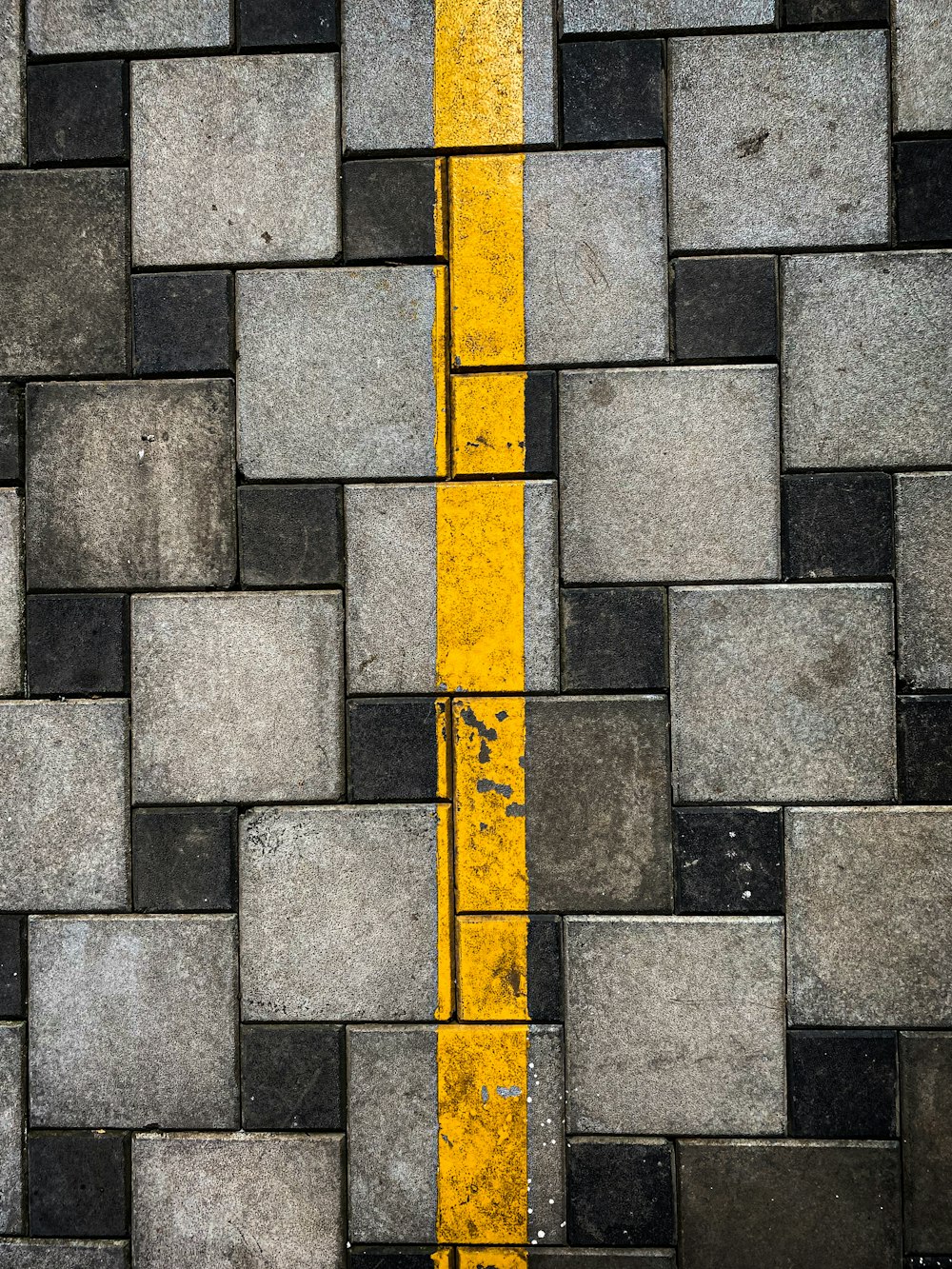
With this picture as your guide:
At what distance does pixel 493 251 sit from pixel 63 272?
1.21m

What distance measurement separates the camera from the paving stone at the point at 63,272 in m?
2.38

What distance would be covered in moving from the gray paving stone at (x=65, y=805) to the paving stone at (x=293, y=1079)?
0.56 metres

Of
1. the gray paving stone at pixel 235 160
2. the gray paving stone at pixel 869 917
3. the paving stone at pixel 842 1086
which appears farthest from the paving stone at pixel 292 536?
the paving stone at pixel 842 1086

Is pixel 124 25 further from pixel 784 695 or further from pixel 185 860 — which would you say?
pixel 784 695

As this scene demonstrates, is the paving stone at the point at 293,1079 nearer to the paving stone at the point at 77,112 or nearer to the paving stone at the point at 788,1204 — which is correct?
the paving stone at the point at 788,1204

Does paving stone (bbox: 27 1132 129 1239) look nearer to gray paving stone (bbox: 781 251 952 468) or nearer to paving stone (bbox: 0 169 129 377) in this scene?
paving stone (bbox: 0 169 129 377)

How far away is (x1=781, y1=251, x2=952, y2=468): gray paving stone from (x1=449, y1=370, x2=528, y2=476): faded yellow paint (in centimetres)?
72

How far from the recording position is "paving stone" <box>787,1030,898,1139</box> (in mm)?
Answer: 2230

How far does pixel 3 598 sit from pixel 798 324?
90.8 inches

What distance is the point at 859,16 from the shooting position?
229 centimetres

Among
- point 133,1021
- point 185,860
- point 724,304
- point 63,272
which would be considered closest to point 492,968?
point 185,860

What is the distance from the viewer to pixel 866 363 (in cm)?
229

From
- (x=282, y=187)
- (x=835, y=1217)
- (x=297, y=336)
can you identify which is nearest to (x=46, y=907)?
(x=297, y=336)

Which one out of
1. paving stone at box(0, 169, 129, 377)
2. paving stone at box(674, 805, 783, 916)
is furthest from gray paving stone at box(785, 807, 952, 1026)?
paving stone at box(0, 169, 129, 377)
